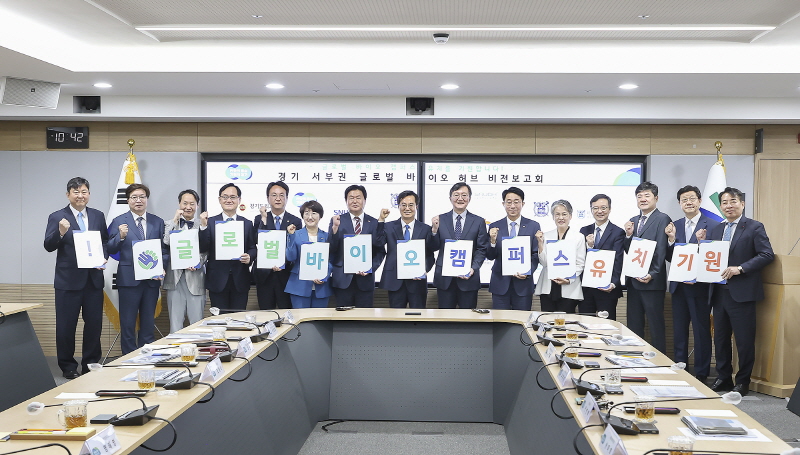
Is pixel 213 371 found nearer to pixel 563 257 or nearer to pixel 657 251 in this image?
pixel 563 257

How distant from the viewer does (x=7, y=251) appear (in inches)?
261

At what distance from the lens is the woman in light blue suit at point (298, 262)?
5.37m

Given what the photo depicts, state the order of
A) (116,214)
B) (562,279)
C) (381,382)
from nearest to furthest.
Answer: (381,382) < (562,279) < (116,214)

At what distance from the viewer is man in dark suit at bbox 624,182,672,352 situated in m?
5.39

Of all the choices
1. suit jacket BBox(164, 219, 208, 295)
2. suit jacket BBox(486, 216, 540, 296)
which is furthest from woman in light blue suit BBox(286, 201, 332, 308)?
suit jacket BBox(486, 216, 540, 296)

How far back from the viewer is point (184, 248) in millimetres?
5266

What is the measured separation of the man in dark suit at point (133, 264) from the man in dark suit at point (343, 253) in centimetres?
145

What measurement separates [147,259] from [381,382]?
89.9 inches

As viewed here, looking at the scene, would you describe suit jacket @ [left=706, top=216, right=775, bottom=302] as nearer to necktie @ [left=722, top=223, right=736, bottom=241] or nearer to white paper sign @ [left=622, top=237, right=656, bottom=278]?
necktie @ [left=722, top=223, right=736, bottom=241]

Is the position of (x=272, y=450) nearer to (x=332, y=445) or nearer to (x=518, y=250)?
(x=332, y=445)

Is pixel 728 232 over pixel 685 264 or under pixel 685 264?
over

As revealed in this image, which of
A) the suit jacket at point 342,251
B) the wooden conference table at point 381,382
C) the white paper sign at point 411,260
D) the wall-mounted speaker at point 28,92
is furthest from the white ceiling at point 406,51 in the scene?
the wooden conference table at point 381,382

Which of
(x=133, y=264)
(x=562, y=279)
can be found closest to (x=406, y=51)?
(x=562, y=279)

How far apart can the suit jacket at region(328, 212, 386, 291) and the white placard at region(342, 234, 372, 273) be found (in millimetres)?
169
